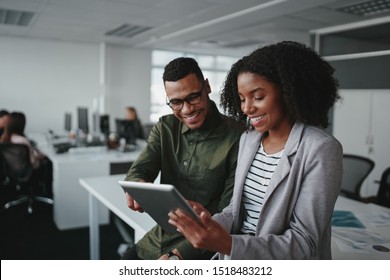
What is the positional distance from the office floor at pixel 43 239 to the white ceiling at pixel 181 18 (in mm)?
2558

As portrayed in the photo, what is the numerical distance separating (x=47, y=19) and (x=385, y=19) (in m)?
4.79

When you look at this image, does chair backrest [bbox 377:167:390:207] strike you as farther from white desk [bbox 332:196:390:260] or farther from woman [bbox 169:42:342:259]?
woman [bbox 169:42:342:259]

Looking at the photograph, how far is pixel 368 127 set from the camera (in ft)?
17.6

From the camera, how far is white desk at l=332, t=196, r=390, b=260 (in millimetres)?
1460

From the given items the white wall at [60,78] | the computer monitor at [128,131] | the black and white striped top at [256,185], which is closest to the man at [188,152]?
the black and white striped top at [256,185]

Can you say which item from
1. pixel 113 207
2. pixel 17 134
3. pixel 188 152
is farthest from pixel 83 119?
pixel 188 152

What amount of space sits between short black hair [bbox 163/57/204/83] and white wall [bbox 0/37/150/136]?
6.53 m

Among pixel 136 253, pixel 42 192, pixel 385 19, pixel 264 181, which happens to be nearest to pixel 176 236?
pixel 136 253

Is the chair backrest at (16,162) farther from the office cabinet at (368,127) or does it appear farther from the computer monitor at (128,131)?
the office cabinet at (368,127)

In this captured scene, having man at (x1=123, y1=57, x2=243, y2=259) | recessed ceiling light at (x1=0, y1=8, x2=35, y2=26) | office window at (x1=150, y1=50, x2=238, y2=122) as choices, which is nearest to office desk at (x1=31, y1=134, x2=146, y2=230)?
man at (x1=123, y1=57, x2=243, y2=259)

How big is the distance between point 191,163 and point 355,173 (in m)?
1.97

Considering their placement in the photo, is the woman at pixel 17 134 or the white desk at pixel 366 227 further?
the woman at pixel 17 134

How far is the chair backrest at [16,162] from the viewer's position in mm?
3848

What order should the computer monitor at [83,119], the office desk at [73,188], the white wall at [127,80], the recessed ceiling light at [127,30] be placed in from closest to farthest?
the office desk at [73,188]
the computer monitor at [83,119]
the recessed ceiling light at [127,30]
the white wall at [127,80]
